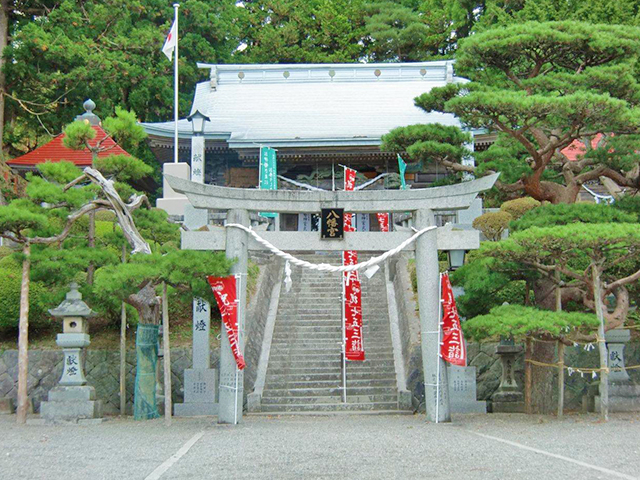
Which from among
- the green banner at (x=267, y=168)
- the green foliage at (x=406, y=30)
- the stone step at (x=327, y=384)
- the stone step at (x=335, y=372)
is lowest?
the stone step at (x=327, y=384)

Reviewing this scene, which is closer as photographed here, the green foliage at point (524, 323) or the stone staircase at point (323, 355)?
the green foliage at point (524, 323)

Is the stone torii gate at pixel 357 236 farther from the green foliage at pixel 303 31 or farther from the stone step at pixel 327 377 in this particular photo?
the green foliage at pixel 303 31

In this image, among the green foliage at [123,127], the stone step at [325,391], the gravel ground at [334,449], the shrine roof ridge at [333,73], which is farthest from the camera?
the shrine roof ridge at [333,73]

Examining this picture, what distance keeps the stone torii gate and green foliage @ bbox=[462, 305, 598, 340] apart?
0.83 m

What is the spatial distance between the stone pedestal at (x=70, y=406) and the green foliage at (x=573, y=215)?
25.4ft

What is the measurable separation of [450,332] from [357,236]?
82.9 inches

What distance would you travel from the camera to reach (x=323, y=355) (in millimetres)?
15523

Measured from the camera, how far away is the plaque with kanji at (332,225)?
11.9 metres

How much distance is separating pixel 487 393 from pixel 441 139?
502 centimetres

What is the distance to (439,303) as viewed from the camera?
11.8 meters

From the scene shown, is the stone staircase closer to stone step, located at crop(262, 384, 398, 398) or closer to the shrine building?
stone step, located at crop(262, 384, 398, 398)

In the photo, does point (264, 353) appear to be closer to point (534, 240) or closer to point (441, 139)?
point (441, 139)

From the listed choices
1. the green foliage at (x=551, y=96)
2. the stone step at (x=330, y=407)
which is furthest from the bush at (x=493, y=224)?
the stone step at (x=330, y=407)

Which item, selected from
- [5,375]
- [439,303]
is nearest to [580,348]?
[439,303]
